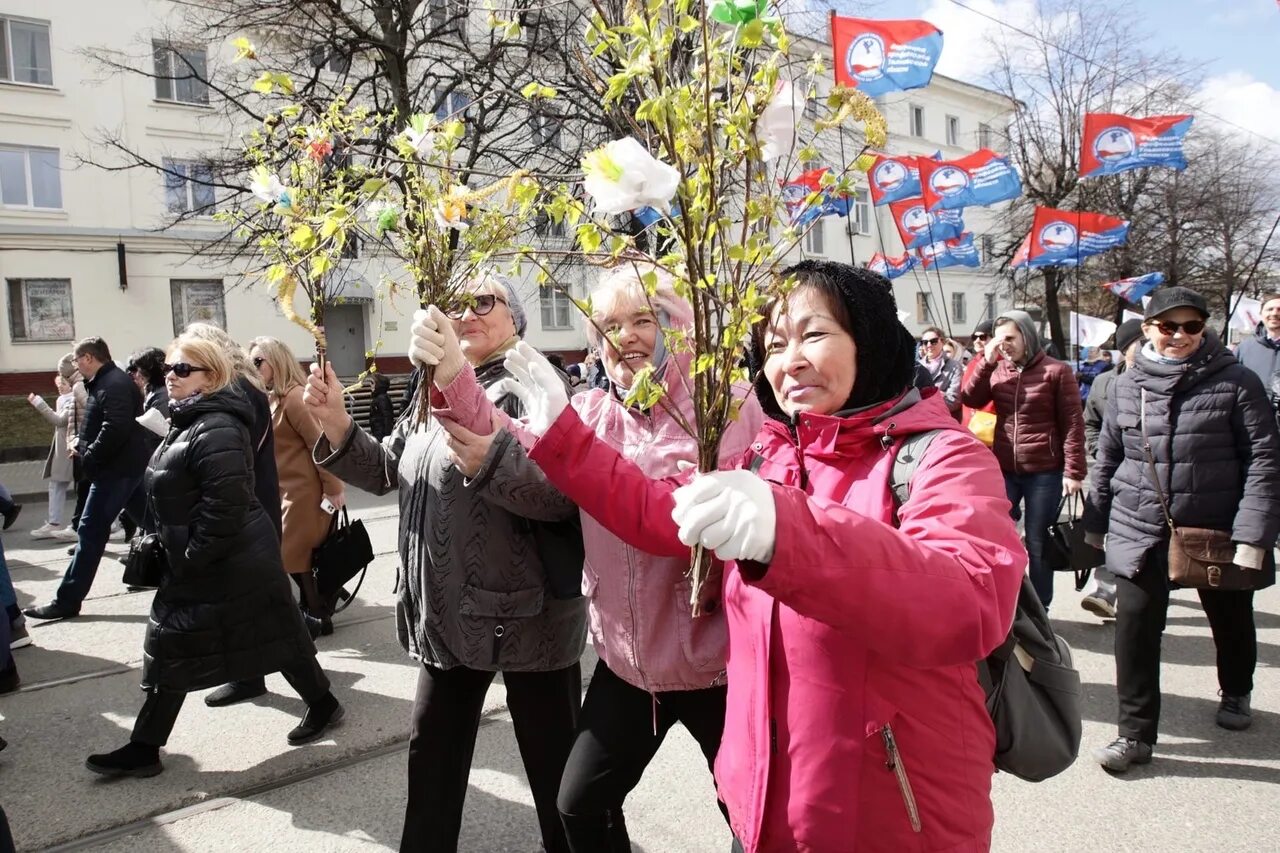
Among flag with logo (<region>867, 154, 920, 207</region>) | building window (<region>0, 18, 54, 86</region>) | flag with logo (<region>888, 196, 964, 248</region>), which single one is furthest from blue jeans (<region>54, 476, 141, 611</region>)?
building window (<region>0, 18, 54, 86</region>)

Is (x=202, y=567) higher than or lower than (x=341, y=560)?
higher

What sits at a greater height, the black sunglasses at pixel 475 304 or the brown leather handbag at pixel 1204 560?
the black sunglasses at pixel 475 304

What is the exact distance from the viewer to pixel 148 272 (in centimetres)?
2098

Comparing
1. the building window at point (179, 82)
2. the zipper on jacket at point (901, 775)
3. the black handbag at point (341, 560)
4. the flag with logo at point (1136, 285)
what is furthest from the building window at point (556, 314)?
the zipper on jacket at point (901, 775)

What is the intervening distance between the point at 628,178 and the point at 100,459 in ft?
20.7

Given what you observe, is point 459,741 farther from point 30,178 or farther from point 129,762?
point 30,178

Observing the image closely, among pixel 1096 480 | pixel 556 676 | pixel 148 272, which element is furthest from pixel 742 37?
pixel 148 272

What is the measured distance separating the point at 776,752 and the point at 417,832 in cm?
Result: 144

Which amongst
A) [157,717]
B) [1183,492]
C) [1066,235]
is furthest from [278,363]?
[1066,235]

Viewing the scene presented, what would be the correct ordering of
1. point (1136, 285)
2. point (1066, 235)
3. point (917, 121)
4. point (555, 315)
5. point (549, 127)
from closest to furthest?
point (1066, 235) < point (549, 127) < point (1136, 285) < point (555, 315) < point (917, 121)

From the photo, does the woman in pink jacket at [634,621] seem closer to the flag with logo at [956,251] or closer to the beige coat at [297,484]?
the beige coat at [297,484]

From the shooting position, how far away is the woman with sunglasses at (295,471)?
4.96 meters

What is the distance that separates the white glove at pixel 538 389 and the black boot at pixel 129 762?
114 inches

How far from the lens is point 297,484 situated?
16.8 ft
